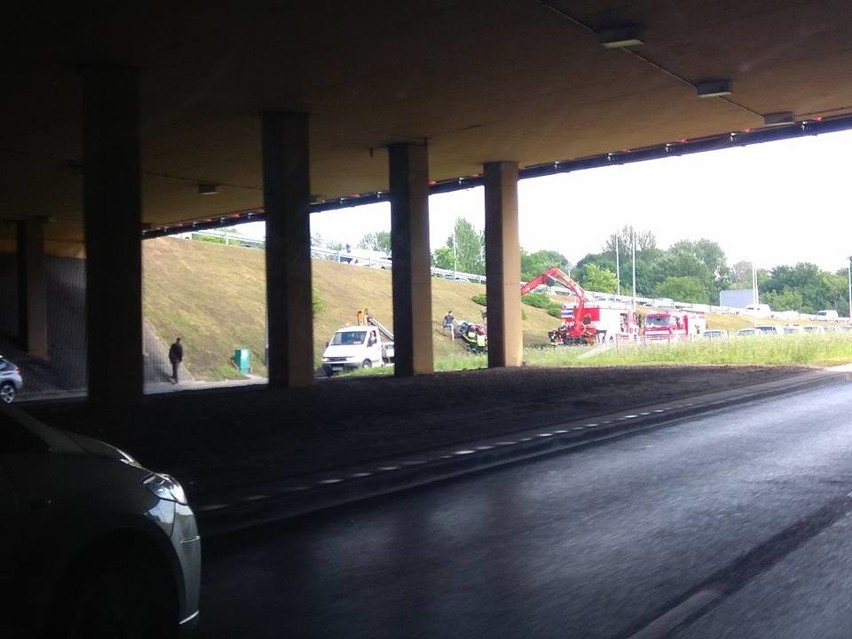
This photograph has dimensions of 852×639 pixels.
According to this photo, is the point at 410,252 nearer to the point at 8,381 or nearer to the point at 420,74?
the point at 420,74

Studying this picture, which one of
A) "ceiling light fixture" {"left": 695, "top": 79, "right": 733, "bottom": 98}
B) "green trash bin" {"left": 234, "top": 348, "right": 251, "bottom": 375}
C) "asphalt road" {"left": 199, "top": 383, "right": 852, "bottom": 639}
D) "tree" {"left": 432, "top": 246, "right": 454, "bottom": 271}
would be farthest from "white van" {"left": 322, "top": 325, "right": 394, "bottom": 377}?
"tree" {"left": 432, "top": 246, "right": 454, "bottom": 271}

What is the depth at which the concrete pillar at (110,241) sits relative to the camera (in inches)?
872

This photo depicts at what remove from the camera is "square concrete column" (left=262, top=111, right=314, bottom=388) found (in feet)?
91.9

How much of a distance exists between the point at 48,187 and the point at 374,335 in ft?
56.4

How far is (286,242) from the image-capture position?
28.0 m

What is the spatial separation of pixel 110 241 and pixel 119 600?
722 inches

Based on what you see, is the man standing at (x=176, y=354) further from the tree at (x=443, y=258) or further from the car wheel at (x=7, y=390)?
the tree at (x=443, y=258)

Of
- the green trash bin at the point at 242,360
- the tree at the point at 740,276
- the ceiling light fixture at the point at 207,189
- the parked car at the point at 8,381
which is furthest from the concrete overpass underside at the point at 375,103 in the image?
the tree at the point at 740,276

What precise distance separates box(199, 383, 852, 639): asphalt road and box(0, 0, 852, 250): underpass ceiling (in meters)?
10.6

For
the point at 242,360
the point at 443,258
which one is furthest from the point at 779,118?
the point at 443,258

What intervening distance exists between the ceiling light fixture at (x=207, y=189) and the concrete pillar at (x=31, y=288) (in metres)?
12.5

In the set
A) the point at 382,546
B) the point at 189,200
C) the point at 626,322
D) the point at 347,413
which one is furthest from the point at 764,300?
the point at 382,546

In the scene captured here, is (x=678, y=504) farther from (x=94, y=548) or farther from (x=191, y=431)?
(x=191, y=431)

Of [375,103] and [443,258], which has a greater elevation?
[443,258]
